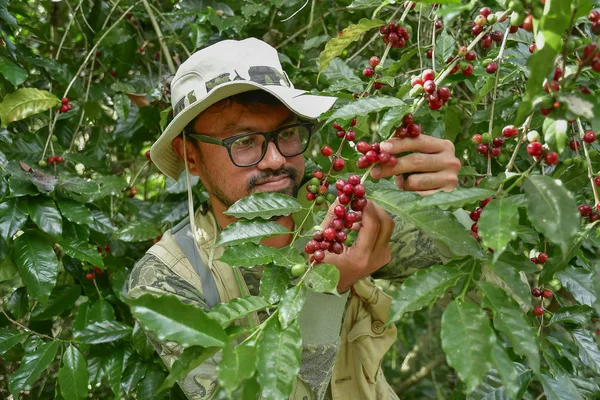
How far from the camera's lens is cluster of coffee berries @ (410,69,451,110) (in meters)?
1.07

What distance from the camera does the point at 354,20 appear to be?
2664mm

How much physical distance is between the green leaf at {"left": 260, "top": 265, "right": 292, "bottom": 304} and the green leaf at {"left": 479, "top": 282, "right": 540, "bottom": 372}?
361 millimetres

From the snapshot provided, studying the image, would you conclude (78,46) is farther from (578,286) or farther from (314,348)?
(578,286)

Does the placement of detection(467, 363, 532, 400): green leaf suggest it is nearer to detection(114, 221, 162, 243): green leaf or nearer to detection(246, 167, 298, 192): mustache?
detection(246, 167, 298, 192): mustache

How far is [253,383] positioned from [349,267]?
41 cm

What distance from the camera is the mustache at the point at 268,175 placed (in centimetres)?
168

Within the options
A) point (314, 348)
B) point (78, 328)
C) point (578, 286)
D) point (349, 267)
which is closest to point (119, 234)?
point (78, 328)

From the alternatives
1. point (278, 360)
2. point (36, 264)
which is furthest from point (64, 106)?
point (278, 360)

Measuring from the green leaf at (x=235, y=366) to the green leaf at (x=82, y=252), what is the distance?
115cm

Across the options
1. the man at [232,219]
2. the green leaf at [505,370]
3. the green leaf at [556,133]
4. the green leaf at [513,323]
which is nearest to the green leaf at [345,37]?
the man at [232,219]

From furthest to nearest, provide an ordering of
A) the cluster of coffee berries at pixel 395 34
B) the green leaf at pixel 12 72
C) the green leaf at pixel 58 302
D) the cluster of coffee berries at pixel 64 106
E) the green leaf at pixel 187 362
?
1. the cluster of coffee berries at pixel 64 106
2. the green leaf at pixel 58 302
3. the green leaf at pixel 12 72
4. the cluster of coffee berries at pixel 395 34
5. the green leaf at pixel 187 362

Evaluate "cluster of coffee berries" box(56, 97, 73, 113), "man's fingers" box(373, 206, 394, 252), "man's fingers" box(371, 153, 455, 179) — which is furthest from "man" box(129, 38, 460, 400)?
"cluster of coffee berries" box(56, 97, 73, 113)

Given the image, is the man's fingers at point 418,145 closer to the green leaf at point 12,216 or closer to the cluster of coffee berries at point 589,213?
the cluster of coffee berries at point 589,213

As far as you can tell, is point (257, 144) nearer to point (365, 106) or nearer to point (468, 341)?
point (365, 106)
